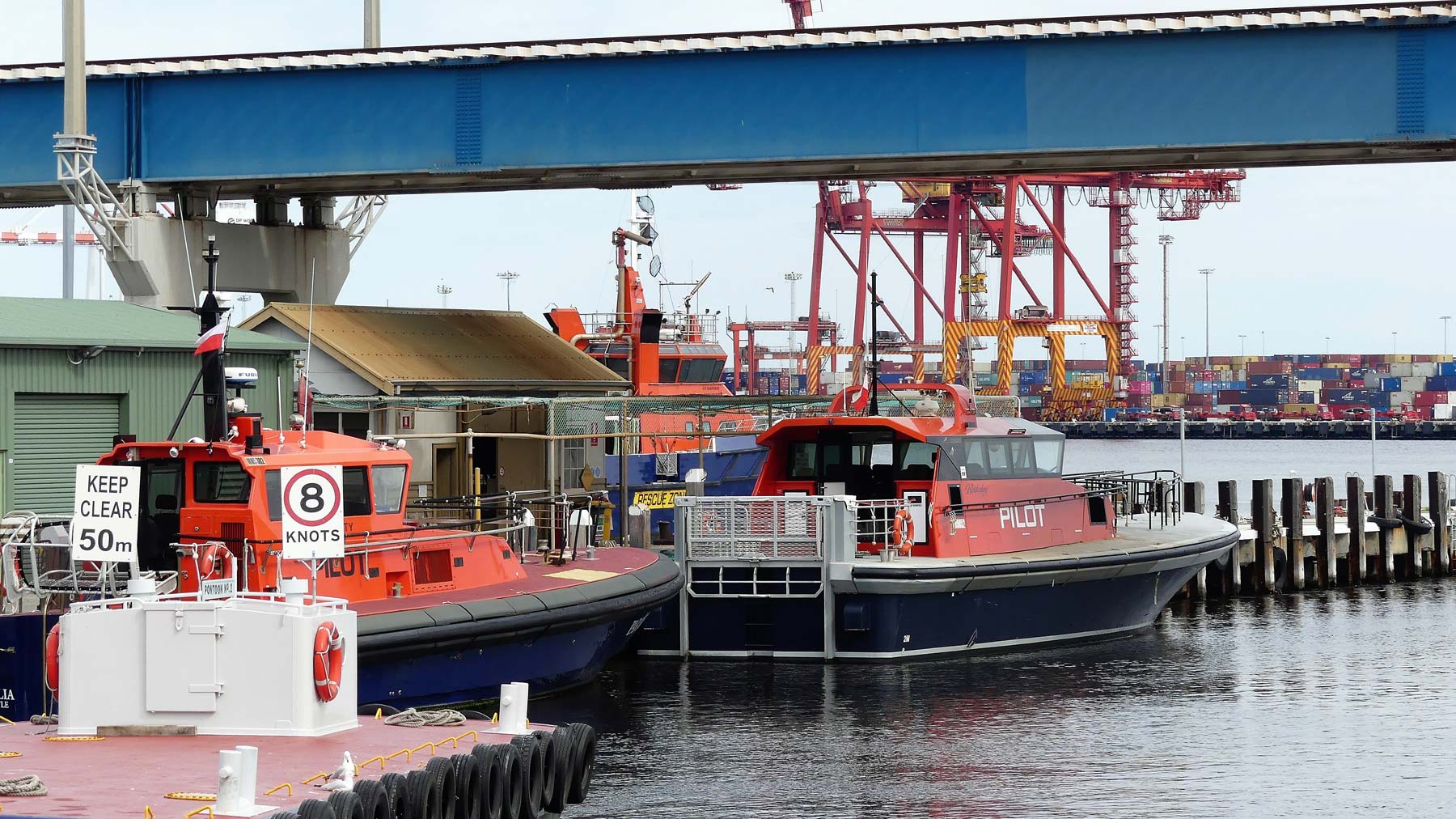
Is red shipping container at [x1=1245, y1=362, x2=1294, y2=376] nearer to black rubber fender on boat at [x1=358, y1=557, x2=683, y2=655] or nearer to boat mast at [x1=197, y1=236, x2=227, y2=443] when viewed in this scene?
black rubber fender on boat at [x1=358, y1=557, x2=683, y2=655]

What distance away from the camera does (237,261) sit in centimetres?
2628

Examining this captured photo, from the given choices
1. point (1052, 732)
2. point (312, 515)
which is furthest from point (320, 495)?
point (1052, 732)

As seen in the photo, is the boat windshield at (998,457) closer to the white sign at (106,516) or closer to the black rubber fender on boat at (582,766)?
the black rubber fender on boat at (582,766)

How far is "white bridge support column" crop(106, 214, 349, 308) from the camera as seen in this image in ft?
80.8

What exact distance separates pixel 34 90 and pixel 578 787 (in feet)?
55.5

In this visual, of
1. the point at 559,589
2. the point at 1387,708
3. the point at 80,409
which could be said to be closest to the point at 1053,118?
the point at 1387,708

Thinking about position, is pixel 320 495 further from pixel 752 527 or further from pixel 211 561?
pixel 752 527

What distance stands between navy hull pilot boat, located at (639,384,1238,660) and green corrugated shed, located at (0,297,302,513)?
516cm

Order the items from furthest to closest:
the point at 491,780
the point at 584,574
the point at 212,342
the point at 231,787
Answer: the point at 584,574 → the point at 212,342 → the point at 491,780 → the point at 231,787

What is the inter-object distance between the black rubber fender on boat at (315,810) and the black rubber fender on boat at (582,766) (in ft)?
9.95

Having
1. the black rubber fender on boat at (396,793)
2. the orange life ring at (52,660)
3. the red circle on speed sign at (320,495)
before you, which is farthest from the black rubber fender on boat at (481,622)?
the black rubber fender on boat at (396,793)

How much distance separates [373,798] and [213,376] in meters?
5.52

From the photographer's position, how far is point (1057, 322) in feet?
263

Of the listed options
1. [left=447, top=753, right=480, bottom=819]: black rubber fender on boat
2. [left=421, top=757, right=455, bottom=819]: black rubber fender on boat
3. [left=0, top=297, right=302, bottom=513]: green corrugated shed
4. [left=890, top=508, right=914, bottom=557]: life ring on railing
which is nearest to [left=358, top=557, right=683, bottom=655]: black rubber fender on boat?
[left=890, top=508, right=914, bottom=557]: life ring on railing
